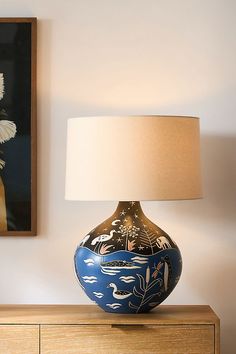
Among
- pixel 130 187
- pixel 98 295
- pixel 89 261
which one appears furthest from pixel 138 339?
pixel 130 187

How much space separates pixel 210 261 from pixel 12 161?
0.84 m

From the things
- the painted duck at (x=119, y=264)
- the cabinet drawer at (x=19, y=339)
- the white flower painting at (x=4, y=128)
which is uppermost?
the white flower painting at (x=4, y=128)

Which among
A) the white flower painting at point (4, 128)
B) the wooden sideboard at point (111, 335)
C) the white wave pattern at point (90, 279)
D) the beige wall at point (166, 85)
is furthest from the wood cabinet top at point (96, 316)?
the white flower painting at point (4, 128)

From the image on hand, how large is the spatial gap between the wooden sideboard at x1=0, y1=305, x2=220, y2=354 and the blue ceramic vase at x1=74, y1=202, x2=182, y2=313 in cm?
6

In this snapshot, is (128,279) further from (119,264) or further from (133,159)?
(133,159)

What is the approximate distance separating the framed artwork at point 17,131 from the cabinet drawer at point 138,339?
1.72 feet

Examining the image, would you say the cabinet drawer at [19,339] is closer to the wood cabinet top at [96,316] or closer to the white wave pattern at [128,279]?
the wood cabinet top at [96,316]

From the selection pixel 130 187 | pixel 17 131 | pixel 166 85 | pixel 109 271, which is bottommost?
pixel 109 271

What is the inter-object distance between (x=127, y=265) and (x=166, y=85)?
763 mm

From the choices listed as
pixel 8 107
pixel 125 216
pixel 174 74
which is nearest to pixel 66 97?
pixel 8 107

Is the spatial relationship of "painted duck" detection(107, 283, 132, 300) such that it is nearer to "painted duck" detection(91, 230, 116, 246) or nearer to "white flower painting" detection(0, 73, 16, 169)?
"painted duck" detection(91, 230, 116, 246)

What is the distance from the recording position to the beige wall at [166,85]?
2555 millimetres

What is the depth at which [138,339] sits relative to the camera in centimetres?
218

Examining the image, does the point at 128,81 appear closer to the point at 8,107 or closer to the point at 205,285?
the point at 8,107
